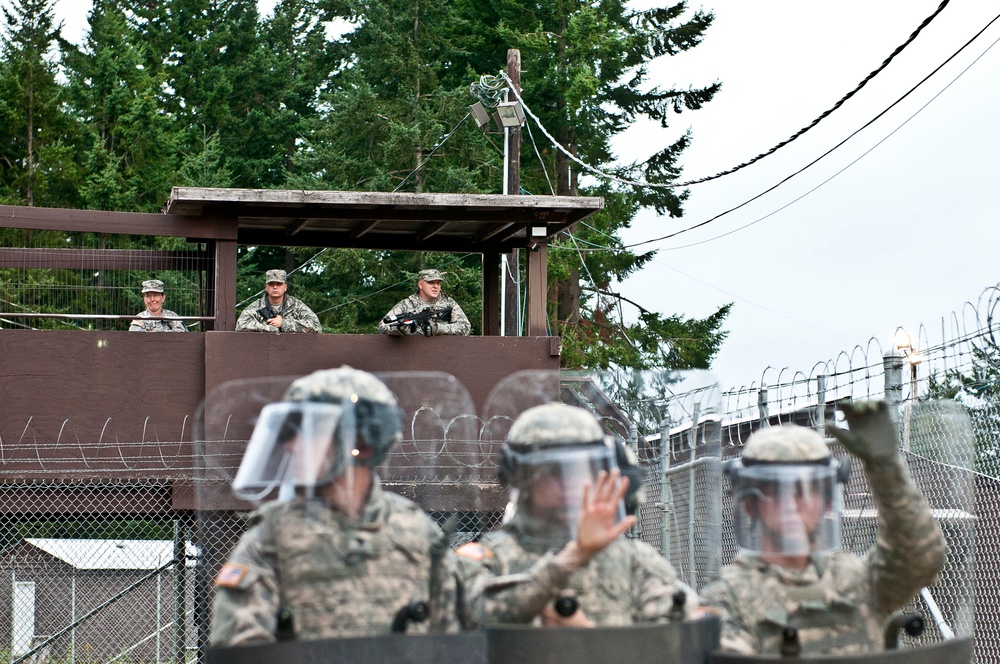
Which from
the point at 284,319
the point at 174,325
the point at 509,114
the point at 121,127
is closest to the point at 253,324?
the point at 284,319

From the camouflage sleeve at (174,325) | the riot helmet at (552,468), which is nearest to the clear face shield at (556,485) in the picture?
the riot helmet at (552,468)

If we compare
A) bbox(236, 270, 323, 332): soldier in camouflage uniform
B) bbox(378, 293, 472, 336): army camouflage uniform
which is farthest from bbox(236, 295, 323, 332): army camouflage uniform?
bbox(378, 293, 472, 336): army camouflage uniform

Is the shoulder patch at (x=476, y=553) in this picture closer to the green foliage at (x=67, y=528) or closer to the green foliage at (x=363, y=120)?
the green foliage at (x=67, y=528)

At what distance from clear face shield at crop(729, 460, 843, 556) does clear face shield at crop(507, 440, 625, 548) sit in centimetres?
52

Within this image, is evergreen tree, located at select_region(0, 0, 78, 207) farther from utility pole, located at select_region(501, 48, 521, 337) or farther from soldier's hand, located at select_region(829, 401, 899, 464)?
soldier's hand, located at select_region(829, 401, 899, 464)

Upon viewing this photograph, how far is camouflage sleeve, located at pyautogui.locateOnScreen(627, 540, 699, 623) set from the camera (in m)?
3.88

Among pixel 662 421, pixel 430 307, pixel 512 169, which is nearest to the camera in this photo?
pixel 662 421

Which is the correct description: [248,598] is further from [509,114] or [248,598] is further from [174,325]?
[509,114]

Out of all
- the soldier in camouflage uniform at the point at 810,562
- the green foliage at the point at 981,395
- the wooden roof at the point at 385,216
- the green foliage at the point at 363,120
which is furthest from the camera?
the green foliage at the point at 363,120

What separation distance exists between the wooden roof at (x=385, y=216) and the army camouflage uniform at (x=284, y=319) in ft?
2.49

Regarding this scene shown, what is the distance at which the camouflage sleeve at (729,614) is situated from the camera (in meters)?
4.00

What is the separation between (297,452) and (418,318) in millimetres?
7383

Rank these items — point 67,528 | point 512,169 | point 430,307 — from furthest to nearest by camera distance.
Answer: point 512,169
point 67,528
point 430,307

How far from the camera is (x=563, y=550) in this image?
3695 millimetres
